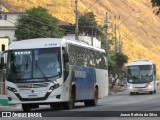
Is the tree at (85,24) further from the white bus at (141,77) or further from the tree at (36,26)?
the white bus at (141,77)

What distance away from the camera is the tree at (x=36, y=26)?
8062cm

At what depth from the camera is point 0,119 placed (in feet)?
70.9

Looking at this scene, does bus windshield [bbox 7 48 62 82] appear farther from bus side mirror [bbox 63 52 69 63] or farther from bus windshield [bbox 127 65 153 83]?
bus windshield [bbox 127 65 153 83]

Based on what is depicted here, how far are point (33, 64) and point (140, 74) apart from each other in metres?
28.7

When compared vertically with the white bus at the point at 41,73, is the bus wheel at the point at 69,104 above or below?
below

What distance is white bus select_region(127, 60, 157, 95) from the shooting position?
52375 mm


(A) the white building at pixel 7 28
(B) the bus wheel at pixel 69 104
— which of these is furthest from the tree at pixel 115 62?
(B) the bus wheel at pixel 69 104

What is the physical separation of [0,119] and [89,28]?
75.6m

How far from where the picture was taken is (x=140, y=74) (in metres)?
52.7

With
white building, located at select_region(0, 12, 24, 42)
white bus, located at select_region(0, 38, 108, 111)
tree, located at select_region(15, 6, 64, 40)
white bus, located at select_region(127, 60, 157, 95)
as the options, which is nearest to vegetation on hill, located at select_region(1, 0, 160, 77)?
white building, located at select_region(0, 12, 24, 42)

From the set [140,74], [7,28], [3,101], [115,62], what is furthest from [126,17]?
[3,101]

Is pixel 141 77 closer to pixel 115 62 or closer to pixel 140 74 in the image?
pixel 140 74

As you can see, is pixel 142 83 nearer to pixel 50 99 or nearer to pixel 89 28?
pixel 50 99

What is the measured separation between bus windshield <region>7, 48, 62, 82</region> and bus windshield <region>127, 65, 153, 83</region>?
2793 cm
